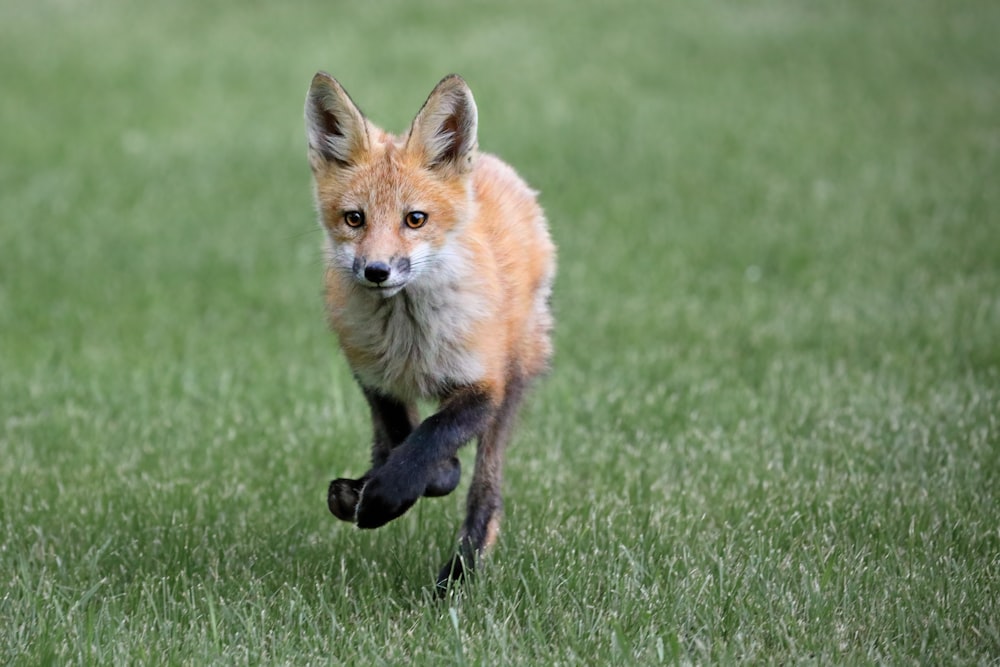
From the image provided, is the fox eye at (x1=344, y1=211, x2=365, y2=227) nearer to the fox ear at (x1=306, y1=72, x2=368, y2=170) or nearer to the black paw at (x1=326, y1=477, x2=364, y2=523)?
the fox ear at (x1=306, y1=72, x2=368, y2=170)

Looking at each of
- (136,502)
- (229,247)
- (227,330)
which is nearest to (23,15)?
(229,247)

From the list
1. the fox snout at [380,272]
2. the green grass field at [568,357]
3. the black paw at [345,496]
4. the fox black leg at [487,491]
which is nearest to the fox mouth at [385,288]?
the fox snout at [380,272]

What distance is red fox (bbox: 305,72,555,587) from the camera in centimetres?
457

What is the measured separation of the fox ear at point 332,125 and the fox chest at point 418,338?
23.8 inches

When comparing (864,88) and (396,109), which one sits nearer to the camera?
(396,109)

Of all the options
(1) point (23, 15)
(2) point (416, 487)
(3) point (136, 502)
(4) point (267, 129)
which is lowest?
(3) point (136, 502)

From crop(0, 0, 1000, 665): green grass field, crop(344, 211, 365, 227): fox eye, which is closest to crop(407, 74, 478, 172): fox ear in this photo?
crop(344, 211, 365, 227): fox eye

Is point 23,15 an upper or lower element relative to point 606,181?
upper

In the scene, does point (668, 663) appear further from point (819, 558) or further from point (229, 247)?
point (229, 247)

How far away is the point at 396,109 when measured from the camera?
15148mm

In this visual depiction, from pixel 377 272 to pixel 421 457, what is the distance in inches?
30.1

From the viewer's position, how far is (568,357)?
8836mm

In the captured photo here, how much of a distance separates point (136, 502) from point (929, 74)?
14708 mm

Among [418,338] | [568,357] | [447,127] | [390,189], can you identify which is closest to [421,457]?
[418,338]
